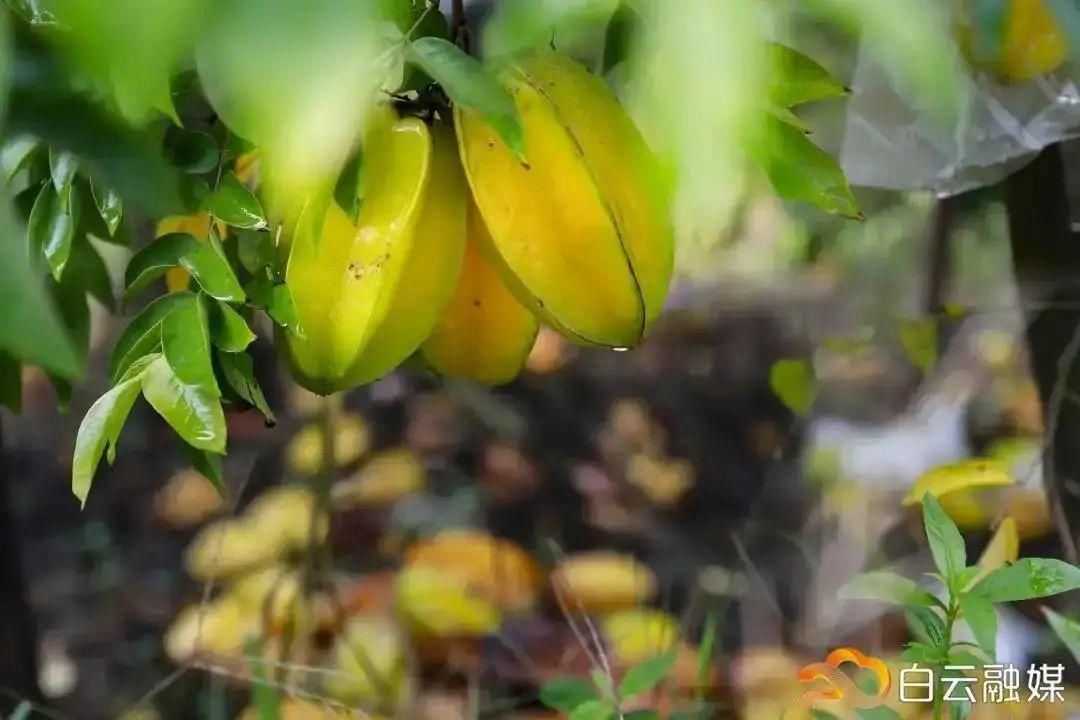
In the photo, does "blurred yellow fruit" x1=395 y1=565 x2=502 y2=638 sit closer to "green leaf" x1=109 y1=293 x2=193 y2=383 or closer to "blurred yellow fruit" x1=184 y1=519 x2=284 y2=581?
"blurred yellow fruit" x1=184 y1=519 x2=284 y2=581

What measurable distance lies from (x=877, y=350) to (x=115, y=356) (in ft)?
2.81

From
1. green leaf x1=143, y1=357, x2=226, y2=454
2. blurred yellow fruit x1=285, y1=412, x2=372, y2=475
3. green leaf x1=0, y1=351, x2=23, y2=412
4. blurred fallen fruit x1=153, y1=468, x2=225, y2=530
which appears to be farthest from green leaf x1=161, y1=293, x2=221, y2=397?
blurred fallen fruit x1=153, y1=468, x2=225, y2=530

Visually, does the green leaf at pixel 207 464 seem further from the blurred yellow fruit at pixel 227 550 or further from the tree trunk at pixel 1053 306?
the tree trunk at pixel 1053 306

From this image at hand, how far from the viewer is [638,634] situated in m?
1.02

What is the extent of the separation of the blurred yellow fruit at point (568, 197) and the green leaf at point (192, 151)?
0.45 feet

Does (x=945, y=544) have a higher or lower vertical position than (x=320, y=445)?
higher

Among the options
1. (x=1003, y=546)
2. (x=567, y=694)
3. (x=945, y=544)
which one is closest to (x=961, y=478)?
(x=1003, y=546)

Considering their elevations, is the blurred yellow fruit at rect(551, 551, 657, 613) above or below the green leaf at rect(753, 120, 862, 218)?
below

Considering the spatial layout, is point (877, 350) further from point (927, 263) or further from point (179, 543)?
point (179, 543)

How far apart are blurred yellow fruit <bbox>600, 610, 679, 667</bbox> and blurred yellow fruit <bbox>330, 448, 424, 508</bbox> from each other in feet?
1.01

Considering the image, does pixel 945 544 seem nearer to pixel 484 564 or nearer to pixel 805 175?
pixel 805 175

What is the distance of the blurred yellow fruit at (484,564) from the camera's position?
1.09 meters

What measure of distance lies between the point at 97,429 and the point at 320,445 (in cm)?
64

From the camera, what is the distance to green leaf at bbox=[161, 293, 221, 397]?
16.7 inches
